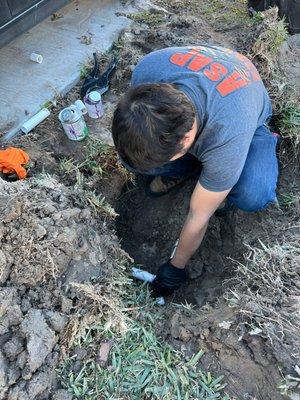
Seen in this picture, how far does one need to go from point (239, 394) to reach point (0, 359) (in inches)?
35.0

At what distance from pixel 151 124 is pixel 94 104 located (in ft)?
4.03

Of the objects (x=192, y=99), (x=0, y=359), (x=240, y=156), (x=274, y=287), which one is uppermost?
(x=192, y=99)

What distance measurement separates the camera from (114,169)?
2.48m

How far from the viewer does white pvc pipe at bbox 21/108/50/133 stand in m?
2.56

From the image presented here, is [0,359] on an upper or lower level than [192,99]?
lower

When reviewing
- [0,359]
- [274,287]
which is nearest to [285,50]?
[274,287]

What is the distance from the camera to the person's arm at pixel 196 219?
1.81m

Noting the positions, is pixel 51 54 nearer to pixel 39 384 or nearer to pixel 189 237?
pixel 189 237

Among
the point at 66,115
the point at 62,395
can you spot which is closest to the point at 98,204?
the point at 66,115

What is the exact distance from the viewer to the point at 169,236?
256 cm

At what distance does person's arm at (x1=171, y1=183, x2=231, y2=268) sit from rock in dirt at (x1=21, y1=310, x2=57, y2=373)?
0.74 m

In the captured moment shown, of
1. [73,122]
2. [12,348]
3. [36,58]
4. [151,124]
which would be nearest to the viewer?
[151,124]

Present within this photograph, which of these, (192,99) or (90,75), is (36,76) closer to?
(90,75)

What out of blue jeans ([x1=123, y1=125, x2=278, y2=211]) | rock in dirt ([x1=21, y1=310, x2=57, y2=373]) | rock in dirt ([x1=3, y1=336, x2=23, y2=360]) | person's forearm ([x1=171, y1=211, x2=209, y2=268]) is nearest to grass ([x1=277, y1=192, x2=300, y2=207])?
blue jeans ([x1=123, y1=125, x2=278, y2=211])
